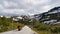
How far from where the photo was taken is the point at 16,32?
20969 millimetres

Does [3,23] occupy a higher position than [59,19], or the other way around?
[3,23]

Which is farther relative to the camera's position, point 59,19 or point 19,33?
point 59,19

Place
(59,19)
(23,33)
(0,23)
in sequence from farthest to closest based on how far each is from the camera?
(59,19)
(0,23)
(23,33)

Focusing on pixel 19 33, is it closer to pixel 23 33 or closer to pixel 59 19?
pixel 23 33

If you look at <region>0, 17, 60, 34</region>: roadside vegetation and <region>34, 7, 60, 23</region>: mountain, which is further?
<region>34, 7, 60, 23</region>: mountain

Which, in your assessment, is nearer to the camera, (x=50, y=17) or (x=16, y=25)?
(x=16, y=25)

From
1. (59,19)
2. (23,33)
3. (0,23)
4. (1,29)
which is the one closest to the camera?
(23,33)

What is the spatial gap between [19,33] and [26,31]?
95 cm

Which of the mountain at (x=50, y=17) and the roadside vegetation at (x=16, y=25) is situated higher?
the roadside vegetation at (x=16, y=25)

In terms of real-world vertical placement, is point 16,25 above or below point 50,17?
above

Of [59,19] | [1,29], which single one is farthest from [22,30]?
[59,19]

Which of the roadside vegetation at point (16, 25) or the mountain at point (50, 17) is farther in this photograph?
the mountain at point (50, 17)

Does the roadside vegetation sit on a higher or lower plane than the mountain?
higher

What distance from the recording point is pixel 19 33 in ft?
68.0
